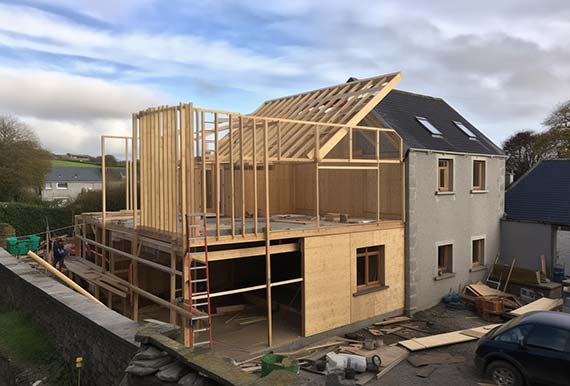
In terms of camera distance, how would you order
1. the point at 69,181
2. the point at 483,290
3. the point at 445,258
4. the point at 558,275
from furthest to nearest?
the point at 69,181
the point at 558,275
the point at 445,258
the point at 483,290

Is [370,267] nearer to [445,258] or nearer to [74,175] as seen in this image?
[445,258]

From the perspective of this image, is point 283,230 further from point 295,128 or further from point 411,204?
point 411,204

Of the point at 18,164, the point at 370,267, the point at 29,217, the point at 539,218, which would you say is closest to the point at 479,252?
the point at 539,218

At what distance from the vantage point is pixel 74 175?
5769 centimetres

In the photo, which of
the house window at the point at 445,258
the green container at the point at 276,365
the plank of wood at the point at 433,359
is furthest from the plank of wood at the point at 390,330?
the green container at the point at 276,365

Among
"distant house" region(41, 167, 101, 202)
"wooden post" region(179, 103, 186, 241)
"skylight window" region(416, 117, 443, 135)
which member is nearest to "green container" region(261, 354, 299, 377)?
"wooden post" region(179, 103, 186, 241)

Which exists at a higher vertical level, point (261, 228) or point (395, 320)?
point (261, 228)

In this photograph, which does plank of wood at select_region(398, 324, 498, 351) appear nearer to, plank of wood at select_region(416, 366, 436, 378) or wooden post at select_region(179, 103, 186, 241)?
plank of wood at select_region(416, 366, 436, 378)

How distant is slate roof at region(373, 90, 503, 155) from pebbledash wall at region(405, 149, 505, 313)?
0.43m

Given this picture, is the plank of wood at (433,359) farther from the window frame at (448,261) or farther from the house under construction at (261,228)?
the window frame at (448,261)

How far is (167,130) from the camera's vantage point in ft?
34.1

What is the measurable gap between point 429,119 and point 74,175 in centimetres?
5187

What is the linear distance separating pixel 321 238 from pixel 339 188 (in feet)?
16.0

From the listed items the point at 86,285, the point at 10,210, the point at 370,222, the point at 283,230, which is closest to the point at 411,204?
the point at 370,222
